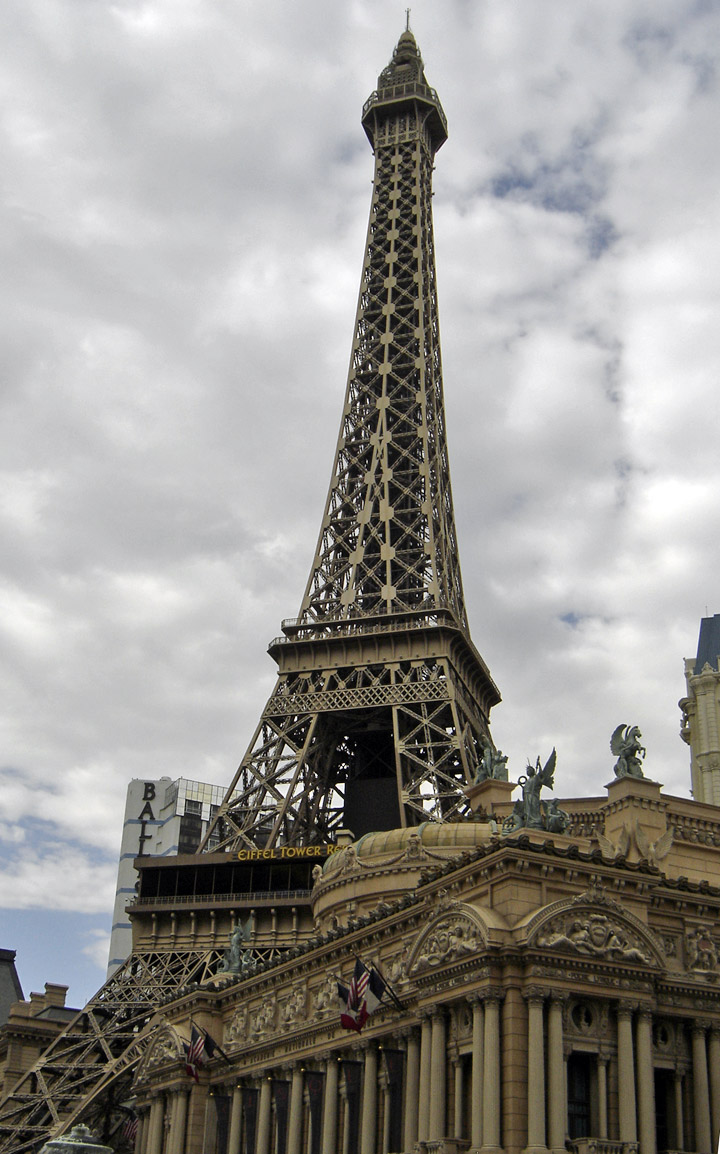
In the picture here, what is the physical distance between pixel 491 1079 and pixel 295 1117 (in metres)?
14.8

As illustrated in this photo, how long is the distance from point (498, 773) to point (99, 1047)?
1502 inches

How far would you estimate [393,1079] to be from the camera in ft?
129

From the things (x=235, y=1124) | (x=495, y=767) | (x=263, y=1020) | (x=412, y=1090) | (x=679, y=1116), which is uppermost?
(x=495, y=767)

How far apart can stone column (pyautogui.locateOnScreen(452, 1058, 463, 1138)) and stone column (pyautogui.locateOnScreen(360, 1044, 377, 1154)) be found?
5.39m

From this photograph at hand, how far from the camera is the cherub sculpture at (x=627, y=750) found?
4671 centimetres

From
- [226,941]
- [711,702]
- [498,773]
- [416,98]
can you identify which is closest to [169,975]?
[226,941]

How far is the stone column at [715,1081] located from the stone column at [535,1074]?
6.47 metres

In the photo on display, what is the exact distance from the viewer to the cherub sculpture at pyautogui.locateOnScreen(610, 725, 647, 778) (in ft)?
153

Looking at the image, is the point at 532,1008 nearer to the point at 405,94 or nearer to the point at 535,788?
the point at 535,788

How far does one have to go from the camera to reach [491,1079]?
110ft

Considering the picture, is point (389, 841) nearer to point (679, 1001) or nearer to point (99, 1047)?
point (679, 1001)

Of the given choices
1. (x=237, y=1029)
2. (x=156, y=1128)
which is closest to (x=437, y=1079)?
(x=237, y=1029)

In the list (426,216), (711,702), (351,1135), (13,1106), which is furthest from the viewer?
(426,216)

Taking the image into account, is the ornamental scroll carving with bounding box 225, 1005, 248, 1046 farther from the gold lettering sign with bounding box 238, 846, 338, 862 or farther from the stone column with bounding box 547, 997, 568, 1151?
the gold lettering sign with bounding box 238, 846, 338, 862
